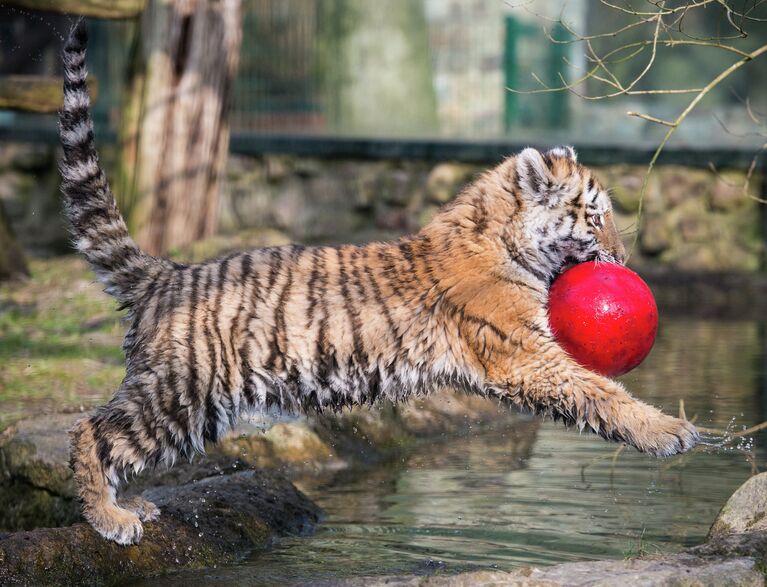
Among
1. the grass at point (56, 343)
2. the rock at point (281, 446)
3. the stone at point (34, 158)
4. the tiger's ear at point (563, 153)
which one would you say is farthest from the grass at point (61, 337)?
the tiger's ear at point (563, 153)

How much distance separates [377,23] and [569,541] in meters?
14.1

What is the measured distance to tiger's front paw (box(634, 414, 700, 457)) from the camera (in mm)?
4801

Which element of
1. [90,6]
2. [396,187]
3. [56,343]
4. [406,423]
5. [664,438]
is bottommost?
[406,423]

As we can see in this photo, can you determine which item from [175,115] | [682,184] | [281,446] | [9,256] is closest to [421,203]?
[682,184]

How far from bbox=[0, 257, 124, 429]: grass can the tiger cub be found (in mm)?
1831

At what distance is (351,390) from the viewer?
515 centimetres

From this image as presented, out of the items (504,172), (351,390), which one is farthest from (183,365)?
(504,172)

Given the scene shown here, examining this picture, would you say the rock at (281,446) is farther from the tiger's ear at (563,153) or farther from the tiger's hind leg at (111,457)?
the tiger's ear at (563,153)

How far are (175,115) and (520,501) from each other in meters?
5.91

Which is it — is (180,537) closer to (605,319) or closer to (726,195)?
(605,319)

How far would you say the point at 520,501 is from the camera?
20.0 ft

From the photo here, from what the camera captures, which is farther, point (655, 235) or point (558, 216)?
point (655, 235)

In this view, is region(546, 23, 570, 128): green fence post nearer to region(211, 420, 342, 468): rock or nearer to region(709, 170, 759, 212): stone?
region(709, 170, 759, 212): stone

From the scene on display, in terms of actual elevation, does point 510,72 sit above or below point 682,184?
above
